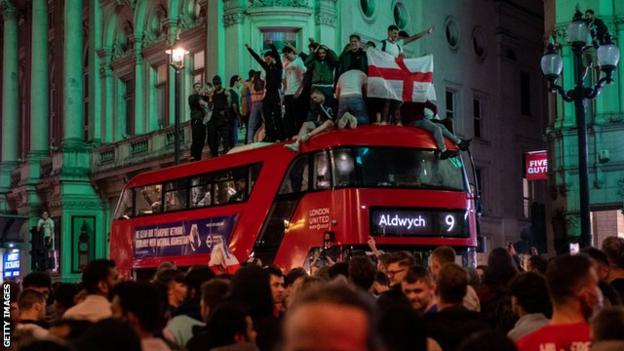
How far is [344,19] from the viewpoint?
33.4 meters

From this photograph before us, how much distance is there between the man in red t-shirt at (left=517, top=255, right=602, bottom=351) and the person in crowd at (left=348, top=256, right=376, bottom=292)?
3184mm

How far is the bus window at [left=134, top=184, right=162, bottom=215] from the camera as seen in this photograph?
2342 cm

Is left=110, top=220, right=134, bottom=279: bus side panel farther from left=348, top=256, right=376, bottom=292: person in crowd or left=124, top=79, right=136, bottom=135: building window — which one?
left=348, top=256, right=376, bottom=292: person in crowd

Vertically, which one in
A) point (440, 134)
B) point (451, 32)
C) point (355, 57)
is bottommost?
point (440, 134)

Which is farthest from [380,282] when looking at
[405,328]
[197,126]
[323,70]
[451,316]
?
[197,126]

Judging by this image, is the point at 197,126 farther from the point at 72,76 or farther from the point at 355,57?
the point at 72,76

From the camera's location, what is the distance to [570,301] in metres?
5.41

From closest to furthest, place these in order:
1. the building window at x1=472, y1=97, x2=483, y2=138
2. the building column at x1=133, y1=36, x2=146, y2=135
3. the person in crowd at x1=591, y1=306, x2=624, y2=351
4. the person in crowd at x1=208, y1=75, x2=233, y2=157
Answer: the person in crowd at x1=591, y1=306, x2=624, y2=351, the person in crowd at x1=208, y1=75, x2=233, y2=157, the building column at x1=133, y1=36, x2=146, y2=135, the building window at x1=472, y1=97, x2=483, y2=138

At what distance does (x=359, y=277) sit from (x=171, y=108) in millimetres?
29861

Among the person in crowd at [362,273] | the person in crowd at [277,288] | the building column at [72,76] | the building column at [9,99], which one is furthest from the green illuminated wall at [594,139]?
the building column at [9,99]

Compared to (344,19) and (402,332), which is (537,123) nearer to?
(344,19)

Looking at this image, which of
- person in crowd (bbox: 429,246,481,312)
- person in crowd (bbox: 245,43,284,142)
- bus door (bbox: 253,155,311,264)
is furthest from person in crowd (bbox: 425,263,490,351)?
person in crowd (bbox: 245,43,284,142)

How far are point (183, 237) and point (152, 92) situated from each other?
18.4 metres

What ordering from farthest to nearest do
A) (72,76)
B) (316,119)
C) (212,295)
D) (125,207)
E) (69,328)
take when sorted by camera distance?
(72,76), (125,207), (316,119), (212,295), (69,328)
